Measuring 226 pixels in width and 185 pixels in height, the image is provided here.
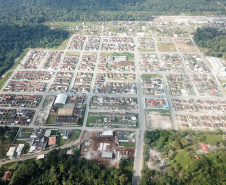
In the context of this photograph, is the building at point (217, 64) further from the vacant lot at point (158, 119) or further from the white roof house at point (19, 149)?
the white roof house at point (19, 149)

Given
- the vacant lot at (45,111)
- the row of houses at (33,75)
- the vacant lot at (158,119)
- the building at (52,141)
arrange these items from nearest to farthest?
1. the building at (52,141)
2. the vacant lot at (158,119)
3. the vacant lot at (45,111)
4. the row of houses at (33,75)

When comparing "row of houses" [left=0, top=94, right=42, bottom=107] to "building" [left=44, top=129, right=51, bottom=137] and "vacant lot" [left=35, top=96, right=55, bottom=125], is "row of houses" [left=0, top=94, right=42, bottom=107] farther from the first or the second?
"building" [left=44, top=129, right=51, bottom=137]

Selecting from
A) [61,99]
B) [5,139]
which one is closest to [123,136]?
[61,99]

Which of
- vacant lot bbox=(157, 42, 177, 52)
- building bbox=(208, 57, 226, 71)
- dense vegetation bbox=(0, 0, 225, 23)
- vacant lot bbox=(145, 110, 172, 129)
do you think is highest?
dense vegetation bbox=(0, 0, 225, 23)

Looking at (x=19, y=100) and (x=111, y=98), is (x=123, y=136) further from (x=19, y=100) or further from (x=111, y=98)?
(x=19, y=100)

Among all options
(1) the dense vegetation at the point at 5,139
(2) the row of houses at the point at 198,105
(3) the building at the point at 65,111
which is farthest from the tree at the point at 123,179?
(1) the dense vegetation at the point at 5,139

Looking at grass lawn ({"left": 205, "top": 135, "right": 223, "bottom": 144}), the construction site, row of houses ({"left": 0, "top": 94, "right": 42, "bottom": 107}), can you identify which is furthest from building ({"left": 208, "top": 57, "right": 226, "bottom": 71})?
row of houses ({"left": 0, "top": 94, "right": 42, "bottom": 107})

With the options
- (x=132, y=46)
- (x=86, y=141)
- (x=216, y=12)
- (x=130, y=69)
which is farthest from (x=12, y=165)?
(x=216, y=12)
